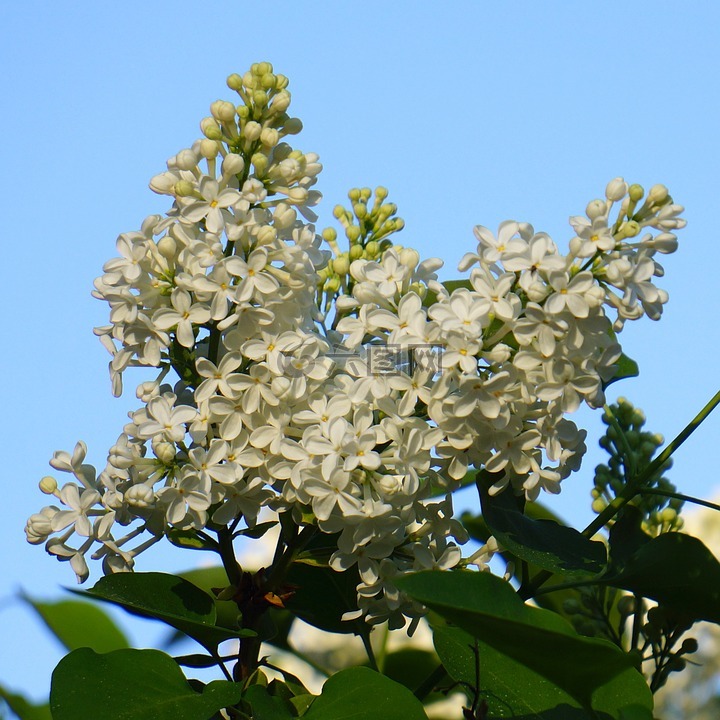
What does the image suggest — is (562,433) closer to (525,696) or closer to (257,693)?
(525,696)

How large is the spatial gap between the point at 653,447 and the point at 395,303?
841 mm

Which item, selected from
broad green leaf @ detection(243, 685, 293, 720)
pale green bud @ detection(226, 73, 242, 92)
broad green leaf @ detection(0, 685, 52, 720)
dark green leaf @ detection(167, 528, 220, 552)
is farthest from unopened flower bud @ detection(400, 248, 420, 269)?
broad green leaf @ detection(0, 685, 52, 720)

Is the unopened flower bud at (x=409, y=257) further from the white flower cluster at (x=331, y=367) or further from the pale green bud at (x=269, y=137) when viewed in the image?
the pale green bud at (x=269, y=137)

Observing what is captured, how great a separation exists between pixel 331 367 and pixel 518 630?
0.55m

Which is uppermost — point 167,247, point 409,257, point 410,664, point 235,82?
point 235,82

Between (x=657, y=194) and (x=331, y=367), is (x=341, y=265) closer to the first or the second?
(x=331, y=367)

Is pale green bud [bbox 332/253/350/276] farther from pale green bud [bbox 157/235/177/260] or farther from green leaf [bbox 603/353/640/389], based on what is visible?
green leaf [bbox 603/353/640/389]

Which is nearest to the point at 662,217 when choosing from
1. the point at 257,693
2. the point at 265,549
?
the point at 257,693

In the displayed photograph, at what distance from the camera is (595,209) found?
1507 millimetres

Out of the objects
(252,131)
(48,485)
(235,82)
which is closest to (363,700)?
(48,485)

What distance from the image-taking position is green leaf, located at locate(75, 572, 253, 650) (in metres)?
1.46

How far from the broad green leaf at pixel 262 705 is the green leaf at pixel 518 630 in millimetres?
371

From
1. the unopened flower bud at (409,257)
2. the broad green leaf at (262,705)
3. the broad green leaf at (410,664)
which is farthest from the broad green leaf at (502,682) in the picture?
the broad green leaf at (410,664)

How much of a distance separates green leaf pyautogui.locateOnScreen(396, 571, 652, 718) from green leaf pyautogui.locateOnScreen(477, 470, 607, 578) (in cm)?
27
